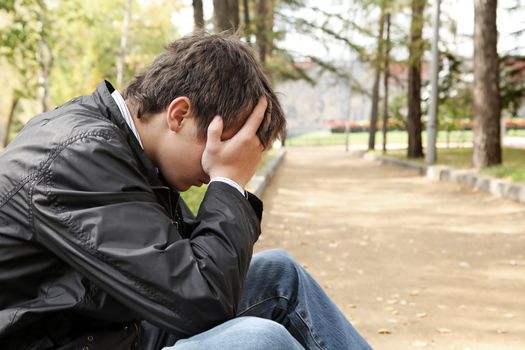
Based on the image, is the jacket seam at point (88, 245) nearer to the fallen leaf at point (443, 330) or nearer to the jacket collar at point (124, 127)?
the jacket collar at point (124, 127)

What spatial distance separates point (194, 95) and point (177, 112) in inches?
2.6

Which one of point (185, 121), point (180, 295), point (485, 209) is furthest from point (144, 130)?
point (485, 209)

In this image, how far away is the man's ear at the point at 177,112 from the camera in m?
1.79

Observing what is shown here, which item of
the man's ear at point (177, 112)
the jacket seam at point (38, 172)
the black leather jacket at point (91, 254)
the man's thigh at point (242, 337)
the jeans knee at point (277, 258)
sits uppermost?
the man's ear at point (177, 112)

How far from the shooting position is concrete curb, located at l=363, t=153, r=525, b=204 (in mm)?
9741

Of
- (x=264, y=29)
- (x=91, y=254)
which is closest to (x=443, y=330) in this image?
(x=91, y=254)

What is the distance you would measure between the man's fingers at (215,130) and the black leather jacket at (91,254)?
0.85ft

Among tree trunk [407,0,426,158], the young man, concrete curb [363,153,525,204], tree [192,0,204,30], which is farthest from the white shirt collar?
tree trunk [407,0,426,158]

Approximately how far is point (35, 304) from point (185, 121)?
0.63m

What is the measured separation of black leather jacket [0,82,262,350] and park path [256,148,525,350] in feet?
7.55

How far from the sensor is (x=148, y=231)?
61.5 inches

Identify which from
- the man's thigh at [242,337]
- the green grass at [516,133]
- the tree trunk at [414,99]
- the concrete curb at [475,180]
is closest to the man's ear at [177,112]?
the man's thigh at [242,337]

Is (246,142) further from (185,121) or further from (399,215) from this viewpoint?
(399,215)

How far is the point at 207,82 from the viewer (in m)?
1.81
